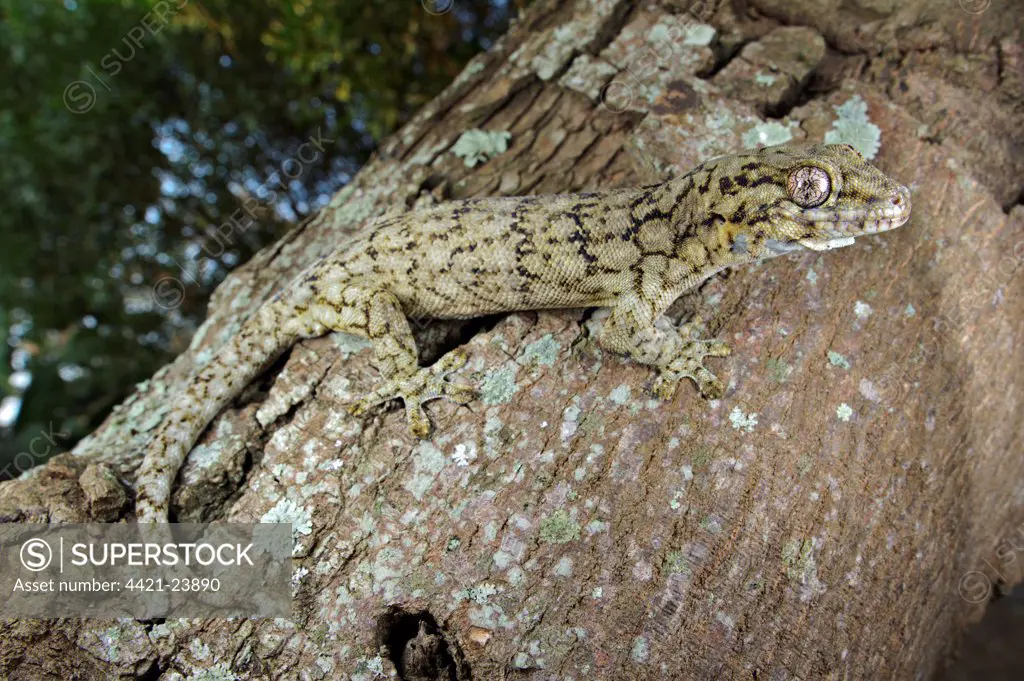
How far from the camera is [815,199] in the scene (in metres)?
3.43

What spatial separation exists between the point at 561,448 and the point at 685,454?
2.09 feet

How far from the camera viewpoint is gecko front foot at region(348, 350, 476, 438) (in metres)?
3.74

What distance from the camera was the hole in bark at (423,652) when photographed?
3.22 meters

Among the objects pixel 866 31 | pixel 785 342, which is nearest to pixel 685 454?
pixel 785 342

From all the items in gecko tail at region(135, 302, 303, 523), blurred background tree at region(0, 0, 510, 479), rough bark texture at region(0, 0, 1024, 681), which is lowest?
rough bark texture at region(0, 0, 1024, 681)

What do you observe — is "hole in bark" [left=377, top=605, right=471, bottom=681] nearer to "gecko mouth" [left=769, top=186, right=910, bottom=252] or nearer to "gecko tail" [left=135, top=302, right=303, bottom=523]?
"gecko tail" [left=135, top=302, right=303, bottom=523]

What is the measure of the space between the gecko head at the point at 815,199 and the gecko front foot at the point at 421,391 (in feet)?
5.82

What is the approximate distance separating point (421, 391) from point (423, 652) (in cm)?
136

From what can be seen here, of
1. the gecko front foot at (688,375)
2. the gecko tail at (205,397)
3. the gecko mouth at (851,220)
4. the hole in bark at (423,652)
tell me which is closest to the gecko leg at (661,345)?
the gecko front foot at (688,375)

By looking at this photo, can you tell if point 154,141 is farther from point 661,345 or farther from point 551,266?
point 661,345

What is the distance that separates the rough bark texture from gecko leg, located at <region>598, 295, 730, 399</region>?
83 millimetres

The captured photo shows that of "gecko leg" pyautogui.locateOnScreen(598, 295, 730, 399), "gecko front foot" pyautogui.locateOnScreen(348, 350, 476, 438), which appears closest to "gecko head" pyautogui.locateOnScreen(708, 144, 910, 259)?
"gecko leg" pyautogui.locateOnScreen(598, 295, 730, 399)

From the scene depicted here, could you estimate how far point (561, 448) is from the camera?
352 centimetres

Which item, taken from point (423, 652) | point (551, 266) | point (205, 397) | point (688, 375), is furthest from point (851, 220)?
point (205, 397)
